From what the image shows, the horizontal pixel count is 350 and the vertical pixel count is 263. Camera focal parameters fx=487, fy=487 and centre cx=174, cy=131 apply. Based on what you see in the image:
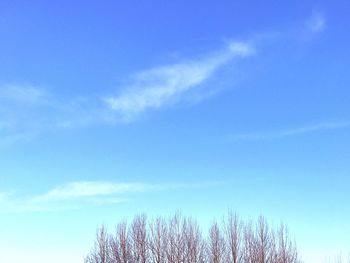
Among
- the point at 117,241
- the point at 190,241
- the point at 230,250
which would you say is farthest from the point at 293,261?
the point at 117,241

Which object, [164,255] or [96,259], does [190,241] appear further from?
[96,259]

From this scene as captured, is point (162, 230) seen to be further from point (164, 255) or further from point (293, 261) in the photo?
point (293, 261)

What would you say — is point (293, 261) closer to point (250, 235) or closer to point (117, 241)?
point (250, 235)

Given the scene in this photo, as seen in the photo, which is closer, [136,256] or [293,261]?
[293,261]

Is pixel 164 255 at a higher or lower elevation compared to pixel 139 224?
lower

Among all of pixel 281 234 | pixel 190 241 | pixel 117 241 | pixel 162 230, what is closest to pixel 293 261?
pixel 281 234

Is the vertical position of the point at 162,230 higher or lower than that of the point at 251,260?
higher

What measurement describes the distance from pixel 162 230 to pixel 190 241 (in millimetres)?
2071

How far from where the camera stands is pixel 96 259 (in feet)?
109

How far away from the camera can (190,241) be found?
30391 millimetres

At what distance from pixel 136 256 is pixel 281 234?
30.9 feet

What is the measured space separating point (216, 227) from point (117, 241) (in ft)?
23.0

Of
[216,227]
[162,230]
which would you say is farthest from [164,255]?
[216,227]

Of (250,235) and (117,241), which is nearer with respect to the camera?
(250,235)
